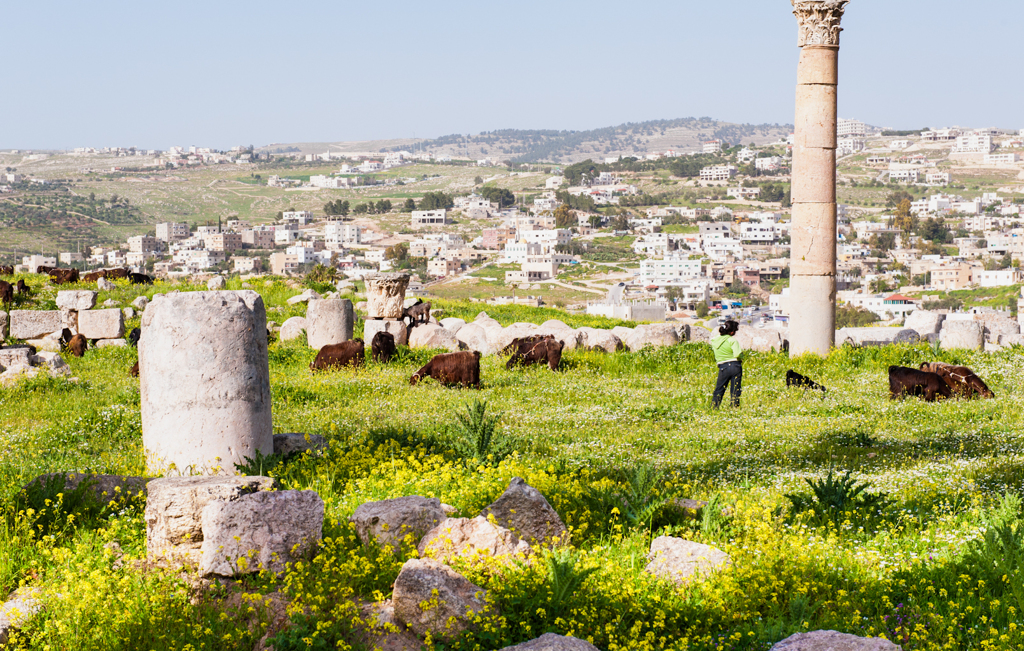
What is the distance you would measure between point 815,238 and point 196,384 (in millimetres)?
13667

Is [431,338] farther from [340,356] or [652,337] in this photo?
[652,337]

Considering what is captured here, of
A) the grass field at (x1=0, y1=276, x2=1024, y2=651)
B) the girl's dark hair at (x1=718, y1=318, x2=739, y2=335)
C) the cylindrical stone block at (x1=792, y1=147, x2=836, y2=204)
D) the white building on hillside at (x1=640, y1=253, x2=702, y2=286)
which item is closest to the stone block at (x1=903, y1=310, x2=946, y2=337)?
the cylindrical stone block at (x1=792, y1=147, x2=836, y2=204)

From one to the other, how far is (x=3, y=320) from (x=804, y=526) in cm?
1947

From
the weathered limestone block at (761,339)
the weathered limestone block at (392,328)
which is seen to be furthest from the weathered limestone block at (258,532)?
the weathered limestone block at (761,339)

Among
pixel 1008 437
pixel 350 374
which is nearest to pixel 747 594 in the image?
pixel 1008 437

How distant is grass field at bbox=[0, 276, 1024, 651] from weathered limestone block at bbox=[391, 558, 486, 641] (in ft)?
0.39

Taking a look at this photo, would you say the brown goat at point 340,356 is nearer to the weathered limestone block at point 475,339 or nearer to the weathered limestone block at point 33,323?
the weathered limestone block at point 475,339

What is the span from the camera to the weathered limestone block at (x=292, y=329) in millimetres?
21547

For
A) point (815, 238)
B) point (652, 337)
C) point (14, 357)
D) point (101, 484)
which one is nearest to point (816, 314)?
point (815, 238)

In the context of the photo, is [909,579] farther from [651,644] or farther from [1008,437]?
[1008,437]

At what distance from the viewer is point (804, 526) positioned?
7062 mm

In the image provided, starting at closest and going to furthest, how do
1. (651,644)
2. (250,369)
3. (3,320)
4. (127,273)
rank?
(651,644)
(250,369)
(3,320)
(127,273)

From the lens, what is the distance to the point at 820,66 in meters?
18.5

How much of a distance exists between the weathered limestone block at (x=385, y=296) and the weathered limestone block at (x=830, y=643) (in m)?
17.3
